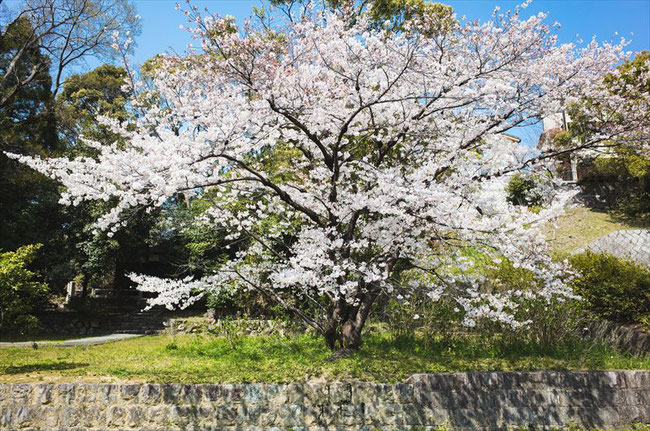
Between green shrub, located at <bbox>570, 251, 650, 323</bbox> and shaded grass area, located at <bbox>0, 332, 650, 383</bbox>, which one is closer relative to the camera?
shaded grass area, located at <bbox>0, 332, 650, 383</bbox>

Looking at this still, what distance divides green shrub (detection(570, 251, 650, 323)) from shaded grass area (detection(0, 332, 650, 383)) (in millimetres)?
1263

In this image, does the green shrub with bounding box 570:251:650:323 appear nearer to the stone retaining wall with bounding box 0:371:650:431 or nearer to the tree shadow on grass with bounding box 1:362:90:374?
the stone retaining wall with bounding box 0:371:650:431

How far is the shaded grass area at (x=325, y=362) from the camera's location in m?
6.54

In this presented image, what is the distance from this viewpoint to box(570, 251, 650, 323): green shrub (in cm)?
859

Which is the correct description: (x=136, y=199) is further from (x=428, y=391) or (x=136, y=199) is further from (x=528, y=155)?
(x=528, y=155)

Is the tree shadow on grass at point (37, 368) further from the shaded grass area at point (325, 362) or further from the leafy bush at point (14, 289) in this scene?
the leafy bush at point (14, 289)

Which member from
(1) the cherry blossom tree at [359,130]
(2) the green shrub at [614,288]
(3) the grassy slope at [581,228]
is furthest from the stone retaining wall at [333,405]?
(3) the grassy slope at [581,228]

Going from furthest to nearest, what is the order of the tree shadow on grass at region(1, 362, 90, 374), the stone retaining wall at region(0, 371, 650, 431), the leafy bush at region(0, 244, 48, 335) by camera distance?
the leafy bush at region(0, 244, 48, 335)
the tree shadow on grass at region(1, 362, 90, 374)
the stone retaining wall at region(0, 371, 650, 431)

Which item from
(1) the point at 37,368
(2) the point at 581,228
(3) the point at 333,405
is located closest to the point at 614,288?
(3) the point at 333,405

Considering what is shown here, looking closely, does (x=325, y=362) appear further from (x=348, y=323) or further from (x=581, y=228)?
(x=581, y=228)

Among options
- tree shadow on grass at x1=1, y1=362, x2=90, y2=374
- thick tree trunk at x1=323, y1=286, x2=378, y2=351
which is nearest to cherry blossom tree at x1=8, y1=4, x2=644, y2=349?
thick tree trunk at x1=323, y1=286, x2=378, y2=351

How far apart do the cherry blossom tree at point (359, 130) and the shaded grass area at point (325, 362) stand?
0.72 metres

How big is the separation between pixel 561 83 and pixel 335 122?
4111 mm

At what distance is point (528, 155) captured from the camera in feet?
26.3
